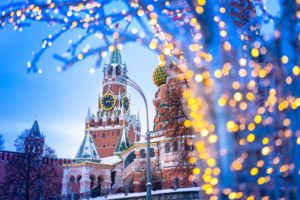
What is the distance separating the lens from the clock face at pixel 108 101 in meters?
75.4

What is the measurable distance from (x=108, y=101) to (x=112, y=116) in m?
3.65

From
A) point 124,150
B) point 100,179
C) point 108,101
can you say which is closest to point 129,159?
point 124,150

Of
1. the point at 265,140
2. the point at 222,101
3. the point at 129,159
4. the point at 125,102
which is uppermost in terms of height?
the point at 125,102

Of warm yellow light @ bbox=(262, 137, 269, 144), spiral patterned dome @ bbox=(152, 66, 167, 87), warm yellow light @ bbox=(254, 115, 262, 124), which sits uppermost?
spiral patterned dome @ bbox=(152, 66, 167, 87)

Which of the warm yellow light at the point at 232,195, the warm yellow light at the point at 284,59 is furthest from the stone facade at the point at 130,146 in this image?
the warm yellow light at the point at 232,195

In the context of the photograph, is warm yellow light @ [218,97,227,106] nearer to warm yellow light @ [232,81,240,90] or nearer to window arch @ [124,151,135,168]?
→ warm yellow light @ [232,81,240,90]

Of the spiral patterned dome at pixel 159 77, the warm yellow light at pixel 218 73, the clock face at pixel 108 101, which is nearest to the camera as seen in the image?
the warm yellow light at pixel 218 73

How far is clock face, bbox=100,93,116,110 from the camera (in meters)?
75.4

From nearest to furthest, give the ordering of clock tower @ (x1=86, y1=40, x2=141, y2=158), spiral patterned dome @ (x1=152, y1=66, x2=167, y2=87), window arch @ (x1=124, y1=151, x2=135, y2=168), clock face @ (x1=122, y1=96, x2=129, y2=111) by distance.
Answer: spiral patterned dome @ (x1=152, y1=66, x2=167, y2=87) < window arch @ (x1=124, y1=151, x2=135, y2=168) < clock tower @ (x1=86, y1=40, x2=141, y2=158) < clock face @ (x1=122, y1=96, x2=129, y2=111)

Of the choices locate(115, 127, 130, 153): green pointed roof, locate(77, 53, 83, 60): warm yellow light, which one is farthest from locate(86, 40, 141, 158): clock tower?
locate(77, 53, 83, 60): warm yellow light

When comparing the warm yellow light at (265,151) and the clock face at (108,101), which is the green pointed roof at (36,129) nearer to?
the clock face at (108,101)

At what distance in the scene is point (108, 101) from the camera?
75.9m

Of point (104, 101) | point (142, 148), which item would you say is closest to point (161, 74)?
point (142, 148)

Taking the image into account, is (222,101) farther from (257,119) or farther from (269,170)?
(269,170)
